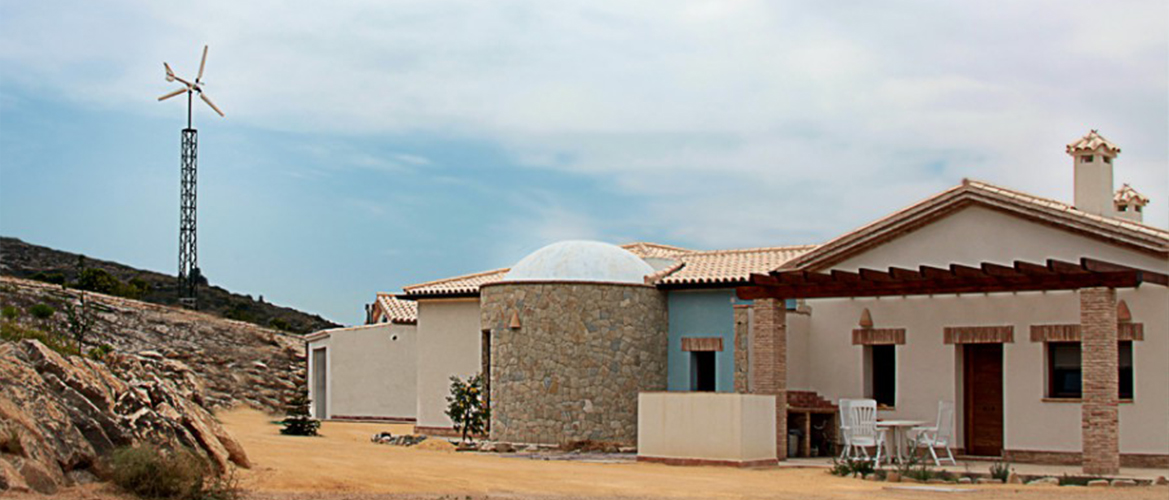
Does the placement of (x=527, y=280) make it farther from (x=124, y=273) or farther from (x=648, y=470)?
(x=124, y=273)

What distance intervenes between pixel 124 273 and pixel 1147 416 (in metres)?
56.3

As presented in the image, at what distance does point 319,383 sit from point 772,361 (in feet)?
65.5

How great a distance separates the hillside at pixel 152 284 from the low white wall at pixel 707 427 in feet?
109

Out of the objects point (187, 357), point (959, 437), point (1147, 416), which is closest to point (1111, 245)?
point (1147, 416)

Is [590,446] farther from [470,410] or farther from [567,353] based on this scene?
[470,410]

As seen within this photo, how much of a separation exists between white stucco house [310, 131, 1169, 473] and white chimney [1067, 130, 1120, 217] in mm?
29

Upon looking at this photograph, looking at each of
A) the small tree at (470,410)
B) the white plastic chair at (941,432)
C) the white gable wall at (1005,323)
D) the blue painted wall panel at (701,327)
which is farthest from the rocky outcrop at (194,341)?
the white plastic chair at (941,432)

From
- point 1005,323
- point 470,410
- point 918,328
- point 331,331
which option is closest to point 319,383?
point 331,331

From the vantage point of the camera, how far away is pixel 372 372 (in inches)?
1438

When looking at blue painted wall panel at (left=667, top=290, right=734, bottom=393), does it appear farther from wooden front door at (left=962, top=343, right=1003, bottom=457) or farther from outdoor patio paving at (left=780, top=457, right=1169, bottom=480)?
wooden front door at (left=962, top=343, right=1003, bottom=457)

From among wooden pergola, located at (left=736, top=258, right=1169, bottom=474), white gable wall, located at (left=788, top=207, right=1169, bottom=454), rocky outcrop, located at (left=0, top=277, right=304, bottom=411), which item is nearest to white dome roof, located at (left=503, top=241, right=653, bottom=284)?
wooden pergola, located at (left=736, top=258, right=1169, bottom=474)

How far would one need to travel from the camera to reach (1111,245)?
69.3 feet

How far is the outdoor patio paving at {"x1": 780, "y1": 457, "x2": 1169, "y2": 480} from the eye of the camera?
64.1ft

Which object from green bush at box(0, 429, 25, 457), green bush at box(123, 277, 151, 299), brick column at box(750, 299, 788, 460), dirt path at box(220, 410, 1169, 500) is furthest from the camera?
green bush at box(123, 277, 151, 299)
